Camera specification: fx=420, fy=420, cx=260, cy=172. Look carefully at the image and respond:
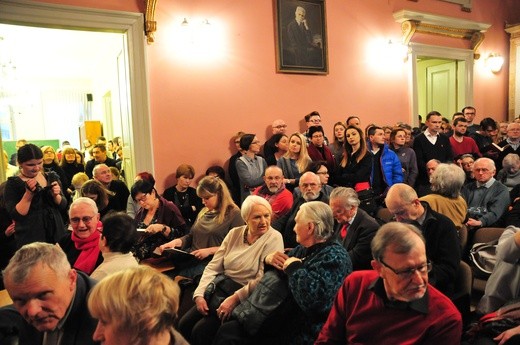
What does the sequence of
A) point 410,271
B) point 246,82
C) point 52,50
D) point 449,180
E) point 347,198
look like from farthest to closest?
1. point 52,50
2. point 246,82
3. point 449,180
4. point 347,198
5. point 410,271

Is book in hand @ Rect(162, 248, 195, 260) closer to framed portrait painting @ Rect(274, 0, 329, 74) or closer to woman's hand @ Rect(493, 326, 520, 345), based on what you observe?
woman's hand @ Rect(493, 326, 520, 345)

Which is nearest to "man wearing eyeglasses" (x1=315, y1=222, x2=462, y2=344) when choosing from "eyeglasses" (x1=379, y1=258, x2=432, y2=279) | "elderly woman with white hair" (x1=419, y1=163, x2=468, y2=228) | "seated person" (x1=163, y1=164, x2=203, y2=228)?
"eyeglasses" (x1=379, y1=258, x2=432, y2=279)

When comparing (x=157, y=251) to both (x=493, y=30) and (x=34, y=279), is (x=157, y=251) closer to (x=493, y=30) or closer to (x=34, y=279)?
(x=34, y=279)

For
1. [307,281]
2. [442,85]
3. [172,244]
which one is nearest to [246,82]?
[172,244]

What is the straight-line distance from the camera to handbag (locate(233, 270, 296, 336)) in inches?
85.1

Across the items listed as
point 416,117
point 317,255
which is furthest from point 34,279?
point 416,117

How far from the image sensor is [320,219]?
2191mm

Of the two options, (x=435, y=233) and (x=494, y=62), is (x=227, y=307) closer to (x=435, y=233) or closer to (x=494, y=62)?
(x=435, y=233)

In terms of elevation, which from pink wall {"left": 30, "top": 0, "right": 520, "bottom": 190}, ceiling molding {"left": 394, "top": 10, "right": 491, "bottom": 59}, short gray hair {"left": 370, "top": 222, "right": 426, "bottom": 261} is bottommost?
→ short gray hair {"left": 370, "top": 222, "right": 426, "bottom": 261}

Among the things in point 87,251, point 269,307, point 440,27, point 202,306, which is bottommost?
point 202,306

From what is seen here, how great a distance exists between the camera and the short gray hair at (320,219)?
7.18ft

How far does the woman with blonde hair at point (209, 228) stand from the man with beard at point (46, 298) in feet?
4.99

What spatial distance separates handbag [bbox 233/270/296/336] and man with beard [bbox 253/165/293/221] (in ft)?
5.03

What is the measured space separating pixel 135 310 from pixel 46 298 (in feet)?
1.44
